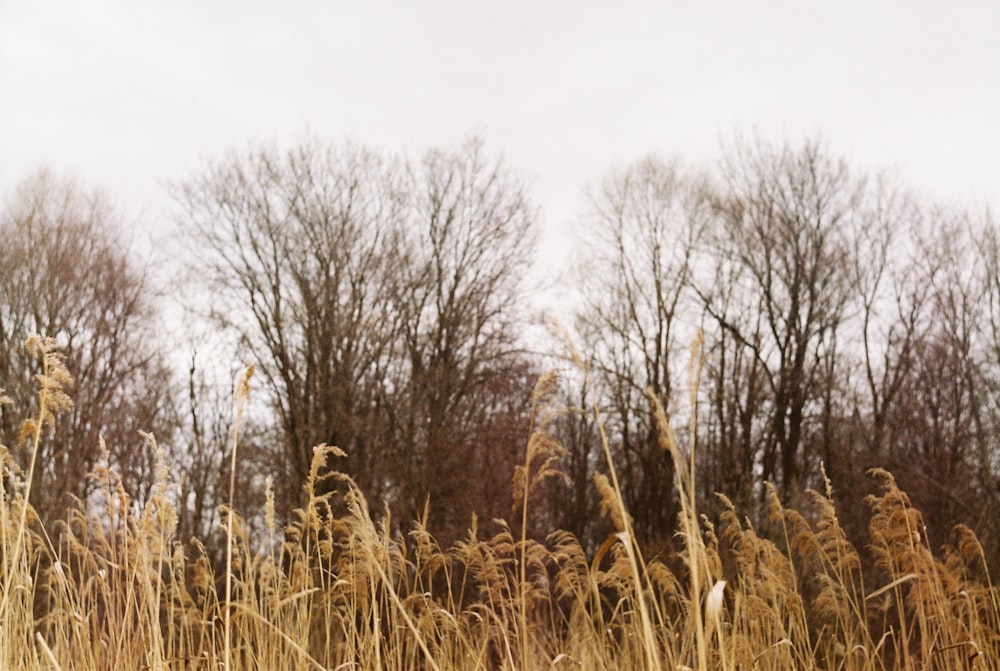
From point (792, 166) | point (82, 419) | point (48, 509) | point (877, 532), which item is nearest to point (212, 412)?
point (82, 419)

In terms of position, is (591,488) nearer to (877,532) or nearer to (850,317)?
(850,317)

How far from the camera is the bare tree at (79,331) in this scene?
1438 centimetres

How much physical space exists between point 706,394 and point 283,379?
299 inches

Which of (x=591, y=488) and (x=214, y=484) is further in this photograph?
(x=591, y=488)

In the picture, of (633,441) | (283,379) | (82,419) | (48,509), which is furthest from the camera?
(633,441)

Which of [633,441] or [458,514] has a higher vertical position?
[633,441]

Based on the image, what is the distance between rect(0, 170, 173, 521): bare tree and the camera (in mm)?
14383

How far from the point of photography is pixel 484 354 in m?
16.8

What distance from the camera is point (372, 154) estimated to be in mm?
17391

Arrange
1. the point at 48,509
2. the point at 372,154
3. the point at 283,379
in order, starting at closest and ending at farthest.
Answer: the point at 48,509 < the point at 283,379 < the point at 372,154

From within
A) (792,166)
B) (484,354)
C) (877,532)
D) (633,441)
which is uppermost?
(792,166)

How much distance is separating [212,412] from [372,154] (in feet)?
18.3

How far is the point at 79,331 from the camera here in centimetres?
1573

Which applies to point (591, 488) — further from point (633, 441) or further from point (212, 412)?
point (212, 412)
